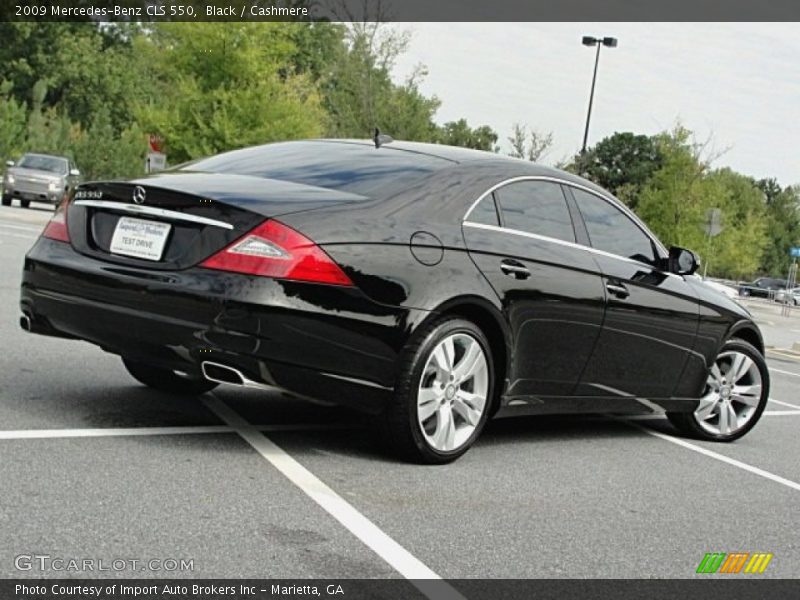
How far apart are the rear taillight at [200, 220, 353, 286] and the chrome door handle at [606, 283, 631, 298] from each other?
2.04 metres

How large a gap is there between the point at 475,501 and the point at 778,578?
129 centimetres

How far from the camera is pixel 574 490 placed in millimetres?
5828

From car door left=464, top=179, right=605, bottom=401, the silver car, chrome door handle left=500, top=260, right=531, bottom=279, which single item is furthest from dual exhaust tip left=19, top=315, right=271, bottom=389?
the silver car

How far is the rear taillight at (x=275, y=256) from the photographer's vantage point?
17.6 ft

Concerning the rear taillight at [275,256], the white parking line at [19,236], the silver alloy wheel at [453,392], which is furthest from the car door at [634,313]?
the white parking line at [19,236]

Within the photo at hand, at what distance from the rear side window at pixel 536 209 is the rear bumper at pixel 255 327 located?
1.02m

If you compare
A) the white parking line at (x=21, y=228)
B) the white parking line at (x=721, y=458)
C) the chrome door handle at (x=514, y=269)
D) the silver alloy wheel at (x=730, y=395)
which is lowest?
the white parking line at (x=21, y=228)

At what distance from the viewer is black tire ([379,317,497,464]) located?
18.4 ft

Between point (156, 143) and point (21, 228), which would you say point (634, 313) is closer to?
point (21, 228)

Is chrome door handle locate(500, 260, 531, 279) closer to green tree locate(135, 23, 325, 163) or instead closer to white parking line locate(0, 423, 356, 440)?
white parking line locate(0, 423, 356, 440)

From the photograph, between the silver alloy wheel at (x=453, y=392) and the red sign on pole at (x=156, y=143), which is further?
the red sign on pole at (x=156, y=143)

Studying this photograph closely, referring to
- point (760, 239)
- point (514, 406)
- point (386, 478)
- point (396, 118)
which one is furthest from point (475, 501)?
point (760, 239)

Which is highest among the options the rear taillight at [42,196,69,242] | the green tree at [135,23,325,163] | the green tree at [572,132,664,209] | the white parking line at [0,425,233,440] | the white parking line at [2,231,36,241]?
the green tree at [572,132,664,209]

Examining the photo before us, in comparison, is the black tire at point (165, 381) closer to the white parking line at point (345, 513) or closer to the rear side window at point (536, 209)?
the white parking line at point (345, 513)
